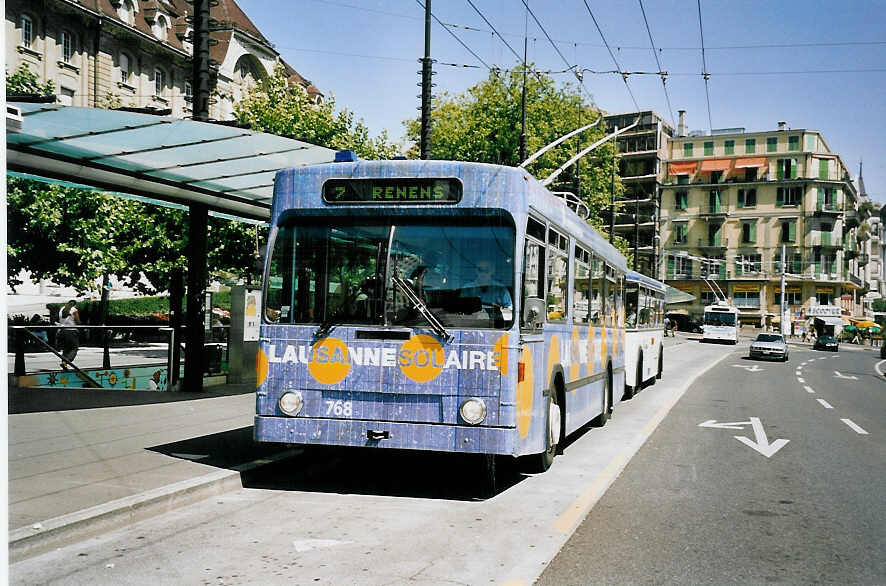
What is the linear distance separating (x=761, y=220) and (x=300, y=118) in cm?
7275

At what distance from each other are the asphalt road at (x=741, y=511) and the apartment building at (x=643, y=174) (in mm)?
91332

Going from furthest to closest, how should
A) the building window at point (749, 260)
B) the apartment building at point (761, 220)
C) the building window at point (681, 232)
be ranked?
1. the building window at point (681, 232)
2. the building window at point (749, 260)
3. the apartment building at point (761, 220)

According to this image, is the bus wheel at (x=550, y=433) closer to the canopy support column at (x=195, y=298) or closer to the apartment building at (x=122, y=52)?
the canopy support column at (x=195, y=298)

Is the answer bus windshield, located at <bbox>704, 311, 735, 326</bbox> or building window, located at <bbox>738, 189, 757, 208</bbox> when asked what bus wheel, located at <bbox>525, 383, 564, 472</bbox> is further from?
building window, located at <bbox>738, 189, 757, 208</bbox>

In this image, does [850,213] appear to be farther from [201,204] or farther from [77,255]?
[201,204]

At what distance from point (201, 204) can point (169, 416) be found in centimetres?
480

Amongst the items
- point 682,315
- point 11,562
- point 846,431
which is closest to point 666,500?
point 11,562

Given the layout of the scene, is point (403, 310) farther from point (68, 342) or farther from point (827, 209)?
point (827, 209)

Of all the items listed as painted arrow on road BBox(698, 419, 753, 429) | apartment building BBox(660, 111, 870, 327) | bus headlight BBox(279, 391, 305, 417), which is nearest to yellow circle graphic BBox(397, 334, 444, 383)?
bus headlight BBox(279, 391, 305, 417)

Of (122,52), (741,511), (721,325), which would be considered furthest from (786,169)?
(741,511)

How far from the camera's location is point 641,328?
19.3 m

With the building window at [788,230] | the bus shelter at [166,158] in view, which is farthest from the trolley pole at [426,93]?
the building window at [788,230]

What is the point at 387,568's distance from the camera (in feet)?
18.4

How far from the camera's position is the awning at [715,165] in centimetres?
10112
